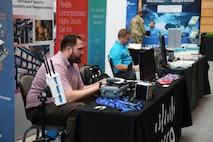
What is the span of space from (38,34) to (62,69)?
114cm

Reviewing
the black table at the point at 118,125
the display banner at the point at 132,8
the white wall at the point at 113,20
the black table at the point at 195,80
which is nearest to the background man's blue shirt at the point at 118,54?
the black table at the point at 195,80

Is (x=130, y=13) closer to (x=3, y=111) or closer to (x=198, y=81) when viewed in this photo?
(x=198, y=81)

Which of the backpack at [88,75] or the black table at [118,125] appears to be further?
the backpack at [88,75]

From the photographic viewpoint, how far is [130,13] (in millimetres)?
11320

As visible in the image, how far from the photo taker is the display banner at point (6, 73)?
3.17 m

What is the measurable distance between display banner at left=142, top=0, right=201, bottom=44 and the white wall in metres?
4.98

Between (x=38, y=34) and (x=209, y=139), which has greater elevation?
(x=38, y=34)

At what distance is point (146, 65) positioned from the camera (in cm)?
327

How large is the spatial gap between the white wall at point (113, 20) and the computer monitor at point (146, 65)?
8.47ft

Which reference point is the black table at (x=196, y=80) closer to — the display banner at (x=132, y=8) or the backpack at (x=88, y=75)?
the backpack at (x=88, y=75)

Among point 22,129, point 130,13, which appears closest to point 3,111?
point 22,129

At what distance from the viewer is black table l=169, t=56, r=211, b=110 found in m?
4.74

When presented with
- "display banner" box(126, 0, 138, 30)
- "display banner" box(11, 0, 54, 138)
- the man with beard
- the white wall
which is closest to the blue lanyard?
the man with beard

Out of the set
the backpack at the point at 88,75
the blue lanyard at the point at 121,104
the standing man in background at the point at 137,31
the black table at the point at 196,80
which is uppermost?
the standing man in background at the point at 137,31
